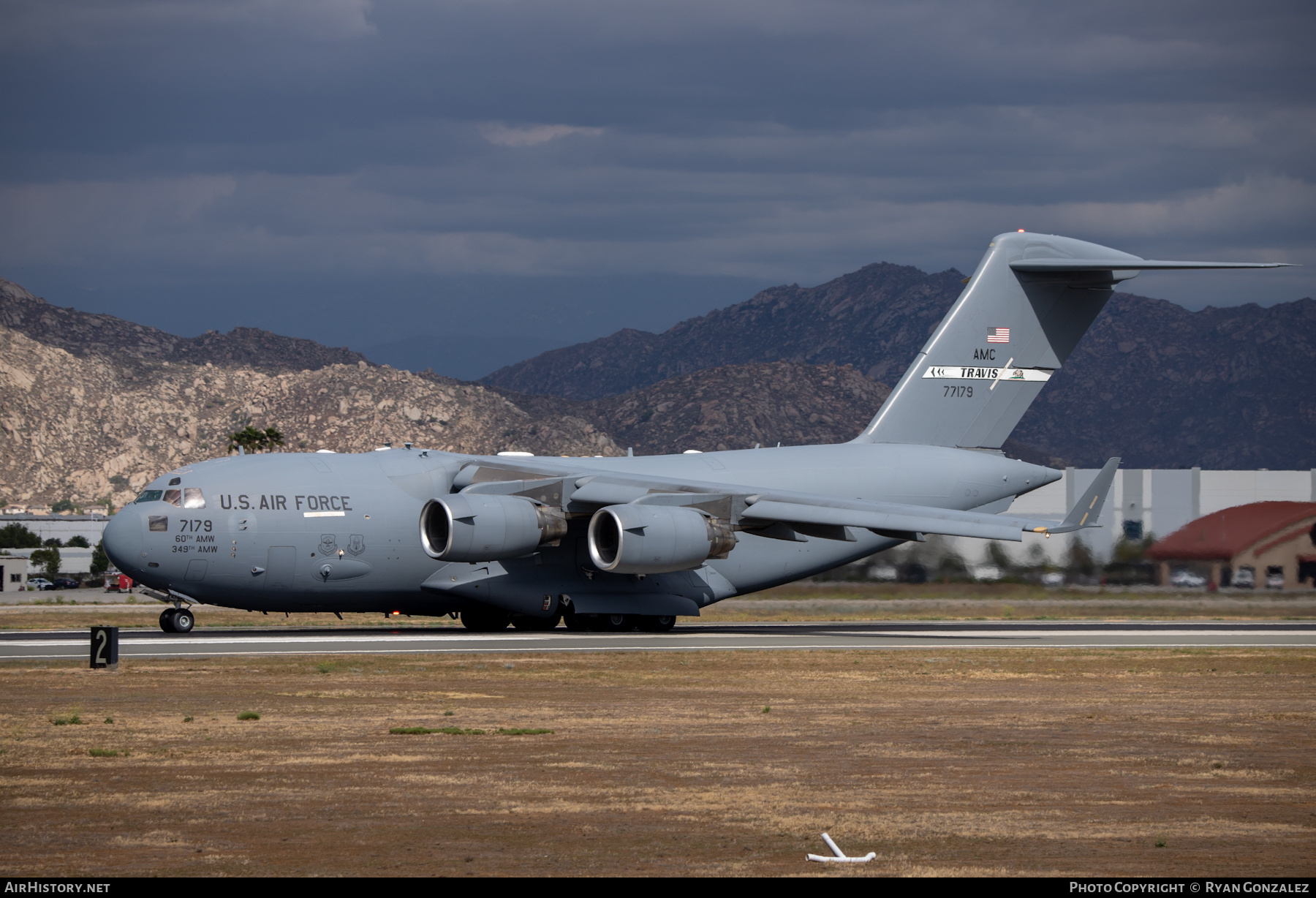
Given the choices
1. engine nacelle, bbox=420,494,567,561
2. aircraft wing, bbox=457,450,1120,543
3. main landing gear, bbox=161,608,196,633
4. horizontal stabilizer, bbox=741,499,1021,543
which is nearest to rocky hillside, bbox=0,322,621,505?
main landing gear, bbox=161,608,196,633

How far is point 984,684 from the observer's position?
18.9 meters

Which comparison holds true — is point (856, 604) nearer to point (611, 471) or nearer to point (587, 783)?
point (611, 471)

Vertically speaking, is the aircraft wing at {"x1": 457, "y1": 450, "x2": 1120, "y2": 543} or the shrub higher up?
the aircraft wing at {"x1": 457, "y1": 450, "x2": 1120, "y2": 543}

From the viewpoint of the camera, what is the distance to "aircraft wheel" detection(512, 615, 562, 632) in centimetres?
2792

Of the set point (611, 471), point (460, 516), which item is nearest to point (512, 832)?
point (460, 516)

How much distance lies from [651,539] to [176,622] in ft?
28.1

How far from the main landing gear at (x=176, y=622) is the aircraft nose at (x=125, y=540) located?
1559 mm

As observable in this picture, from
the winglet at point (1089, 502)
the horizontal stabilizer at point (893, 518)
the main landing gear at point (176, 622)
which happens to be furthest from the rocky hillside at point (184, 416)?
the winglet at point (1089, 502)

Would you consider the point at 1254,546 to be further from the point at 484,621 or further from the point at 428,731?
the point at 428,731

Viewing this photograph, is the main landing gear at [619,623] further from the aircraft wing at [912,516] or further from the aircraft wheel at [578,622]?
the aircraft wing at [912,516]

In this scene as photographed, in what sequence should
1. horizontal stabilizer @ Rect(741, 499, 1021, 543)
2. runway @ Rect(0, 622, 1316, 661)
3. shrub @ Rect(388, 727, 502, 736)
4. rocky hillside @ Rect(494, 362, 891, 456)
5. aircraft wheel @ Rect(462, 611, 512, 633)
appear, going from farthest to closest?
rocky hillside @ Rect(494, 362, 891, 456) < aircraft wheel @ Rect(462, 611, 512, 633) < horizontal stabilizer @ Rect(741, 499, 1021, 543) < runway @ Rect(0, 622, 1316, 661) < shrub @ Rect(388, 727, 502, 736)

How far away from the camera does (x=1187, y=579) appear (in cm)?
3319

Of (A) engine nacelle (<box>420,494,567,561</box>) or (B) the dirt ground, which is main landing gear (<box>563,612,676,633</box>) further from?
(B) the dirt ground

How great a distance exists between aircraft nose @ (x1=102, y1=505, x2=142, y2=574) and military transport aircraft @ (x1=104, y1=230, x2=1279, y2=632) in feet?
0.09
